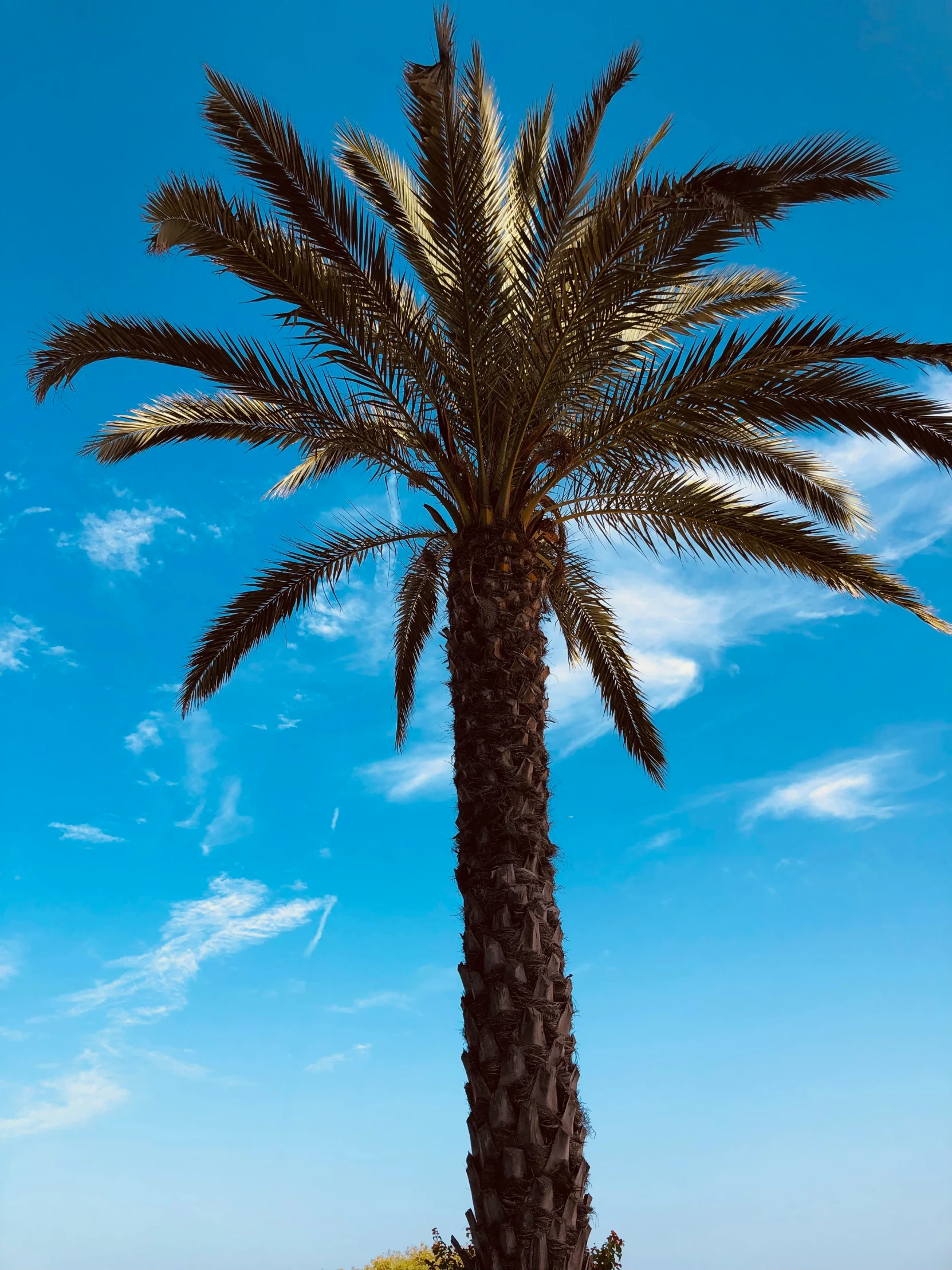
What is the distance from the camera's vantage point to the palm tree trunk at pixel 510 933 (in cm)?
621

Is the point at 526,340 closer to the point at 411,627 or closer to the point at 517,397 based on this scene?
the point at 517,397

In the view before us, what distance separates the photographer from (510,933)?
269 inches

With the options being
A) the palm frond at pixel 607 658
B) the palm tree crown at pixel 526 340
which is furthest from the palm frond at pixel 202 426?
the palm frond at pixel 607 658

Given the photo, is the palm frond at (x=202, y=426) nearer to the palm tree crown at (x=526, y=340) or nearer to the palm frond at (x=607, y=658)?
the palm tree crown at (x=526, y=340)

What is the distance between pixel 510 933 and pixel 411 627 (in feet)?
18.2

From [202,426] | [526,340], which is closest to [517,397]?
[526,340]

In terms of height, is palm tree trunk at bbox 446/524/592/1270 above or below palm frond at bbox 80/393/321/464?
below

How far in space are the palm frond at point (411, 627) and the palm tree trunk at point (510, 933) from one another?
2806 millimetres

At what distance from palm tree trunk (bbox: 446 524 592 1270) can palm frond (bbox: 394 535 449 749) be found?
281 centimetres

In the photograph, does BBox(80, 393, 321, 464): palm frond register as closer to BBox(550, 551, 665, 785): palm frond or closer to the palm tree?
the palm tree

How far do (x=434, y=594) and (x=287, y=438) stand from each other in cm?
334

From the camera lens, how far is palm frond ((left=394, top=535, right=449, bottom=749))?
11.3 m

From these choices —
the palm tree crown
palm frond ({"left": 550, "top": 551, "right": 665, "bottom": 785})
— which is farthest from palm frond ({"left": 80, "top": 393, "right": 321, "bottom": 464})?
palm frond ({"left": 550, "top": 551, "right": 665, "bottom": 785})

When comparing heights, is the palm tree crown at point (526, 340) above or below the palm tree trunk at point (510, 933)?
above
